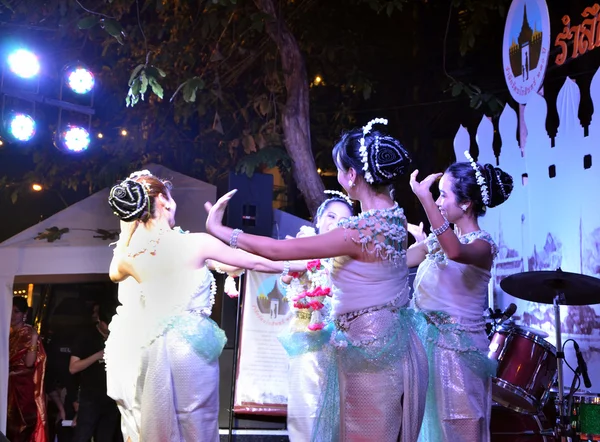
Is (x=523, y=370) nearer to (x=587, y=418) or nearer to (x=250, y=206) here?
(x=587, y=418)

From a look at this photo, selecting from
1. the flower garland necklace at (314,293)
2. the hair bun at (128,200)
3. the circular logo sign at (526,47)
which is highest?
the circular logo sign at (526,47)

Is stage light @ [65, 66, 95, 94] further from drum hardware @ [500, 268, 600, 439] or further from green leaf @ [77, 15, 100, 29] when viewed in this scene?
drum hardware @ [500, 268, 600, 439]

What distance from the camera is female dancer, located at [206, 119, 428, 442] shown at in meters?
2.74

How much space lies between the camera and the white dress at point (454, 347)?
335 cm

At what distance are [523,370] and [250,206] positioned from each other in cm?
269

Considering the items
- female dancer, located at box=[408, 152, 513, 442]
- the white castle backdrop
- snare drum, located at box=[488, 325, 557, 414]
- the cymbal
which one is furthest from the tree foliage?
female dancer, located at box=[408, 152, 513, 442]

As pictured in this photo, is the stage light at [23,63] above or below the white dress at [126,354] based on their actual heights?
above

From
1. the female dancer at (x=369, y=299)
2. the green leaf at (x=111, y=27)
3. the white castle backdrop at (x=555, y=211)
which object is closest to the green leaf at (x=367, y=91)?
the white castle backdrop at (x=555, y=211)

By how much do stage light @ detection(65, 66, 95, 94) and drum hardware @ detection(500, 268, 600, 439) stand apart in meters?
4.92

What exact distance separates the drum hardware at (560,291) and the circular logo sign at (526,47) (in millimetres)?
2094

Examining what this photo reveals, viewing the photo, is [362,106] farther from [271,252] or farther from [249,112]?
[271,252]

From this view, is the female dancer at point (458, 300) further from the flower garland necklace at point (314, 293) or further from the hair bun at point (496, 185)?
the flower garland necklace at point (314, 293)

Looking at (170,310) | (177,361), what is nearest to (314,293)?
(170,310)

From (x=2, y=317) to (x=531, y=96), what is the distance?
5362mm
